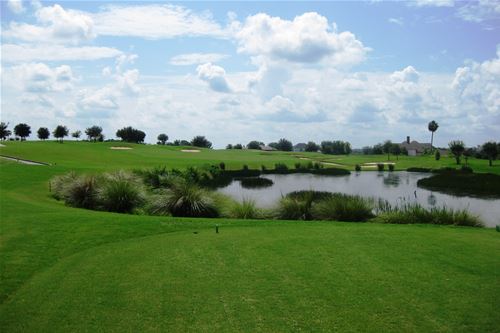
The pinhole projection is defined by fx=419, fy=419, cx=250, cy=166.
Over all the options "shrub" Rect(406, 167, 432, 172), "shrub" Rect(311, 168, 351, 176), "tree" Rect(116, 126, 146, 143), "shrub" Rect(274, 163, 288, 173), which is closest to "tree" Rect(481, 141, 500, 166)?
"shrub" Rect(406, 167, 432, 172)

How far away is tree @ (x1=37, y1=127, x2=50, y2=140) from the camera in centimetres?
9137

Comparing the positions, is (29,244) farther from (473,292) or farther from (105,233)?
(473,292)

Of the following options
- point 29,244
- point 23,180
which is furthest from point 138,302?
point 23,180

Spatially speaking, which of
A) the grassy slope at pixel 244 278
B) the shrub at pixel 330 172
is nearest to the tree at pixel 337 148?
the shrub at pixel 330 172

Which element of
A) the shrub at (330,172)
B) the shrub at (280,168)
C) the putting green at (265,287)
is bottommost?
the shrub at (330,172)

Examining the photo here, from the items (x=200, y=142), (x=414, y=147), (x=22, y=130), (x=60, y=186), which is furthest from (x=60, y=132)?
(x=414, y=147)

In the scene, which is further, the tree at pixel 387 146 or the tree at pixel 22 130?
the tree at pixel 387 146

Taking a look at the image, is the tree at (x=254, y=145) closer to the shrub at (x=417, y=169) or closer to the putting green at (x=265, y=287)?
the shrub at (x=417, y=169)

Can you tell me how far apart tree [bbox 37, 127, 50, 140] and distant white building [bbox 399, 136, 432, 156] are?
107 meters

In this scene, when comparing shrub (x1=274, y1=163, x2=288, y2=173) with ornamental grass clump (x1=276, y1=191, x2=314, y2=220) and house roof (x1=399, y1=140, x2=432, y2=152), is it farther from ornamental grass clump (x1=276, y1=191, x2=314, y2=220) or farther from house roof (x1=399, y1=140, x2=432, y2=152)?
house roof (x1=399, y1=140, x2=432, y2=152)

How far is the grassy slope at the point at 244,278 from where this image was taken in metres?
5.22

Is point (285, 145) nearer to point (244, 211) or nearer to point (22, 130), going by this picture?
point (22, 130)

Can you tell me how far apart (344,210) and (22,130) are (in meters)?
88.2

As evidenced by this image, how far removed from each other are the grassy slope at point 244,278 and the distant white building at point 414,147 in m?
138
